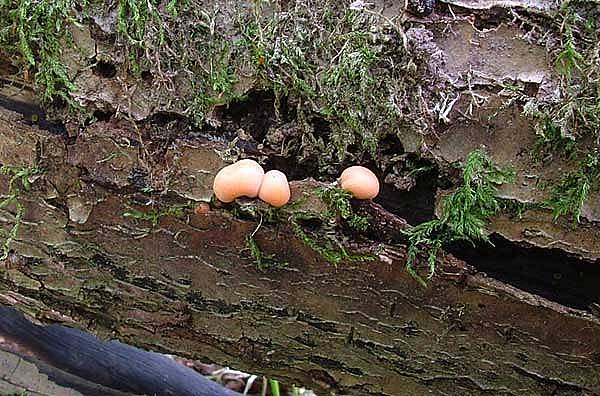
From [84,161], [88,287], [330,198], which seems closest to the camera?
[330,198]

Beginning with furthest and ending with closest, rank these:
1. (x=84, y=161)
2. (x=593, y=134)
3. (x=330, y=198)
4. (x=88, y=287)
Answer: (x=88, y=287) < (x=84, y=161) < (x=330, y=198) < (x=593, y=134)

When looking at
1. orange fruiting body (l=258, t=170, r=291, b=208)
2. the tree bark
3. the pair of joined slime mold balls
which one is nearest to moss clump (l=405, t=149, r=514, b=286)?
the tree bark

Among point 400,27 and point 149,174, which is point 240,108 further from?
point 400,27

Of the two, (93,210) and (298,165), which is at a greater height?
(298,165)

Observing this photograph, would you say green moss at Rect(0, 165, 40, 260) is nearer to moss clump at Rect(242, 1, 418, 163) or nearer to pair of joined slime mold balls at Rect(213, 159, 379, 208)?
pair of joined slime mold balls at Rect(213, 159, 379, 208)

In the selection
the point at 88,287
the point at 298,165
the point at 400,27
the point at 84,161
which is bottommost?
the point at 88,287

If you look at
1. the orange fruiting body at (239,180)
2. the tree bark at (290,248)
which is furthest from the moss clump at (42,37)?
the orange fruiting body at (239,180)

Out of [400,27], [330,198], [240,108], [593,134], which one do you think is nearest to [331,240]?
[330,198]

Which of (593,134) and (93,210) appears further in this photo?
(93,210)
